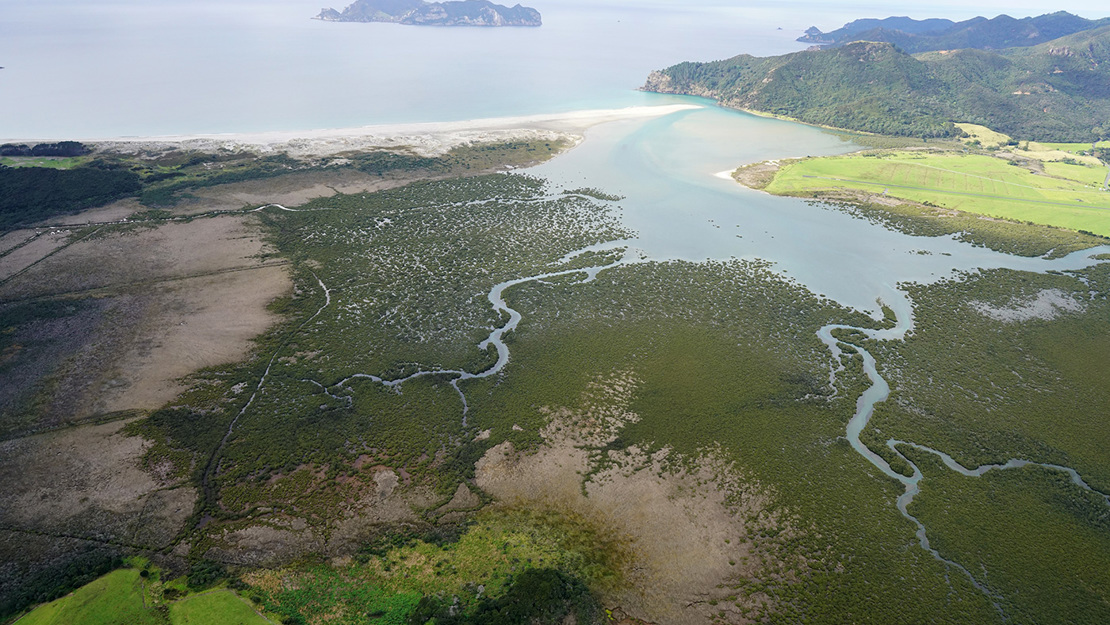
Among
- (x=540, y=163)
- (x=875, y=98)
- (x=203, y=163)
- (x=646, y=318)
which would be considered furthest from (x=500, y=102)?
(x=646, y=318)

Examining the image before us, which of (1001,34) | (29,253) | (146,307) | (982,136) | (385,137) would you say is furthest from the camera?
(1001,34)

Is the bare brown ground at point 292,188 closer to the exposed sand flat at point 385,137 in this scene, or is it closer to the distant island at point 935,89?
the exposed sand flat at point 385,137

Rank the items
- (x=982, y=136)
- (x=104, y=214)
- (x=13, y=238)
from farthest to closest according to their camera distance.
→ (x=982, y=136) < (x=104, y=214) < (x=13, y=238)

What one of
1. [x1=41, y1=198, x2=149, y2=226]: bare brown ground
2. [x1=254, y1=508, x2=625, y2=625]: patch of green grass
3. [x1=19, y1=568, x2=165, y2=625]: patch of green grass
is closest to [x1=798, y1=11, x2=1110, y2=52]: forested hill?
[x1=41, y1=198, x2=149, y2=226]: bare brown ground

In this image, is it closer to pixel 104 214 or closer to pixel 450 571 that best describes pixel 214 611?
pixel 450 571

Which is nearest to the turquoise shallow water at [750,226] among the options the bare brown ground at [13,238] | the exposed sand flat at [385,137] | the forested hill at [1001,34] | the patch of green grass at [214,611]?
the exposed sand flat at [385,137]

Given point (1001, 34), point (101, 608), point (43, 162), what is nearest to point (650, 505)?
point (101, 608)
